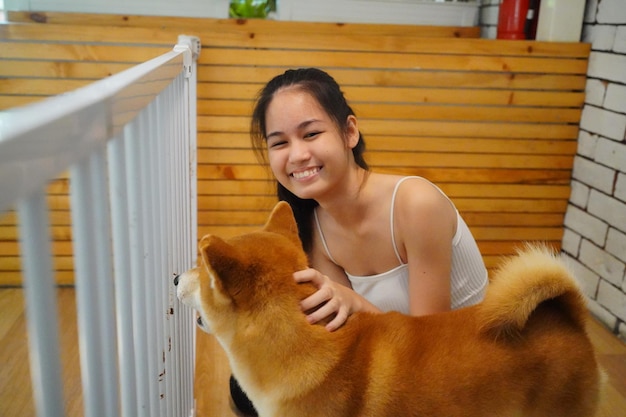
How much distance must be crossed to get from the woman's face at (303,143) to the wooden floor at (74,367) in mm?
688

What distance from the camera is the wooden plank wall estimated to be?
235 centimetres

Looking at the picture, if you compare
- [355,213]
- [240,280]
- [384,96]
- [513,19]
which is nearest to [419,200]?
[355,213]

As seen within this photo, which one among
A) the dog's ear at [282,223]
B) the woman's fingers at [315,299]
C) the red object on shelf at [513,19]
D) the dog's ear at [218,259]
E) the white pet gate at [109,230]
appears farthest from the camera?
the red object on shelf at [513,19]

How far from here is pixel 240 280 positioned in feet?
2.93

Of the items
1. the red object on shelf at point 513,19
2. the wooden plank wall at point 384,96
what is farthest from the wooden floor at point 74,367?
the red object on shelf at point 513,19

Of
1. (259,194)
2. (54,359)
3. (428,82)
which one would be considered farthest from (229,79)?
(54,359)

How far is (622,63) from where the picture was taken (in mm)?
2189

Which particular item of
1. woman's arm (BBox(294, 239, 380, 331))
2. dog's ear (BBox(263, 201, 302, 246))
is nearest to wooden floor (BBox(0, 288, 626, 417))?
dog's ear (BBox(263, 201, 302, 246))

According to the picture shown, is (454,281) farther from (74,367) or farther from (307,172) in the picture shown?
(74,367)

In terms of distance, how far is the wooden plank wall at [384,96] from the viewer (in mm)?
2346

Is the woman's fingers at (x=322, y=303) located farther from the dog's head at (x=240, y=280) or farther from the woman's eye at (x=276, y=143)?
the woman's eye at (x=276, y=143)

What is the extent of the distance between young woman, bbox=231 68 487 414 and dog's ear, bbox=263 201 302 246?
5.0 inches

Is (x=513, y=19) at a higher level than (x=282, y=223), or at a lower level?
higher

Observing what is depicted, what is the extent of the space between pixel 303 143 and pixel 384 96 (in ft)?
4.43
